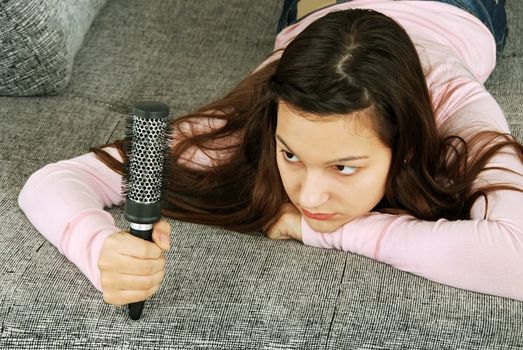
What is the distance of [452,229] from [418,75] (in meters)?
0.25

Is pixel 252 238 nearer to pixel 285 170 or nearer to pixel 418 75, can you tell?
pixel 285 170

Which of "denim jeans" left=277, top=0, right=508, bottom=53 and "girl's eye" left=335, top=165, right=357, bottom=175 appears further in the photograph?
"denim jeans" left=277, top=0, right=508, bottom=53

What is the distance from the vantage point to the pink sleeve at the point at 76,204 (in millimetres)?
1459

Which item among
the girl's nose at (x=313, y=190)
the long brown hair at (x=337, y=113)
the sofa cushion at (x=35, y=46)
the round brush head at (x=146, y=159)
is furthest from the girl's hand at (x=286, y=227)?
the sofa cushion at (x=35, y=46)

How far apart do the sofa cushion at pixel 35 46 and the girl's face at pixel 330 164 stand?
655 mm

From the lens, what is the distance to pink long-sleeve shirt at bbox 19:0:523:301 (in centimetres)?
146

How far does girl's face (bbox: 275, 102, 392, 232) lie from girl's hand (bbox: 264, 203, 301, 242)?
0.03 meters

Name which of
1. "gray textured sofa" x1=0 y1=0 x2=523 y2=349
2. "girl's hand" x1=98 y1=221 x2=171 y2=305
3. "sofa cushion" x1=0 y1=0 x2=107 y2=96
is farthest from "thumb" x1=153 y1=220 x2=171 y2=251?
"sofa cushion" x1=0 y1=0 x2=107 y2=96

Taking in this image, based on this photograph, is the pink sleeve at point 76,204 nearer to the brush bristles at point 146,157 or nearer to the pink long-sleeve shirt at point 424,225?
the pink long-sleeve shirt at point 424,225

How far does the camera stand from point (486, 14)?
213 cm

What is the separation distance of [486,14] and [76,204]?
1.06m

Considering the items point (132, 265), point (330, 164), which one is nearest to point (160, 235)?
point (132, 265)

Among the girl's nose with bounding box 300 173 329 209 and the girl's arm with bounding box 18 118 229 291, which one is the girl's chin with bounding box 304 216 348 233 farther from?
the girl's arm with bounding box 18 118 229 291

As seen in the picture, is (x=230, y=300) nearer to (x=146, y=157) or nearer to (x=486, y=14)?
(x=146, y=157)
